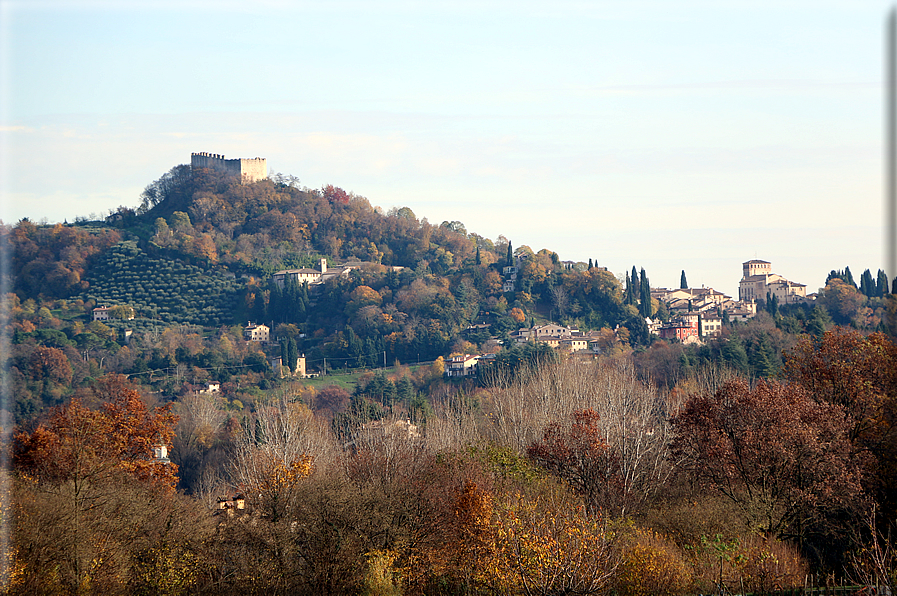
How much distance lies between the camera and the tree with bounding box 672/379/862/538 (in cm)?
1528

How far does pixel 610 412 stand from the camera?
85.2ft

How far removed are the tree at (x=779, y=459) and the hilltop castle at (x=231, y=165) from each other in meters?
97.5

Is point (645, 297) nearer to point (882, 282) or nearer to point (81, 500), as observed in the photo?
point (882, 282)

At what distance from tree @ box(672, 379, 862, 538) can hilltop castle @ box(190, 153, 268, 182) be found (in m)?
97.5

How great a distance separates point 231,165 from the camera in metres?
109

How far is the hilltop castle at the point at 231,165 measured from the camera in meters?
109

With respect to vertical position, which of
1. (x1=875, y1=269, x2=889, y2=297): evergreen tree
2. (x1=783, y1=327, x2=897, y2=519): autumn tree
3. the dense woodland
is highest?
(x1=875, y1=269, x2=889, y2=297): evergreen tree

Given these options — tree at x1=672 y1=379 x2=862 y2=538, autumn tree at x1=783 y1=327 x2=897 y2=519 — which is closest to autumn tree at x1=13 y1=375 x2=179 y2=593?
tree at x1=672 y1=379 x2=862 y2=538

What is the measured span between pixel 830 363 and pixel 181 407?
126ft

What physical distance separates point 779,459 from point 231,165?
9929 centimetres

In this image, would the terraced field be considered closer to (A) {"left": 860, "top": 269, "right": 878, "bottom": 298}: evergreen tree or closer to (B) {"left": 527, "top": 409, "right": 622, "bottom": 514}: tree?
(A) {"left": 860, "top": 269, "right": 878, "bottom": 298}: evergreen tree

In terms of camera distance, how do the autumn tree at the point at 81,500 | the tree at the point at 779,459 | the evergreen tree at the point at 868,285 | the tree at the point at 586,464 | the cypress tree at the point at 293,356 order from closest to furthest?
the autumn tree at the point at 81,500 < the tree at the point at 779,459 < the tree at the point at 586,464 < the evergreen tree at the point at 868,285 < the cypress tree at the point at 293,356

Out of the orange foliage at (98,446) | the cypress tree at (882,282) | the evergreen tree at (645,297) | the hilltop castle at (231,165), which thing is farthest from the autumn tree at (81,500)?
the hilltop castle at (231,165)

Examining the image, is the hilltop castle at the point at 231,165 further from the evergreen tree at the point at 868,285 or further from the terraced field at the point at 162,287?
the evergreen tree at the point at 868,285
